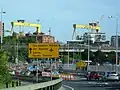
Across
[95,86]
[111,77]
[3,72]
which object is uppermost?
[3,72]

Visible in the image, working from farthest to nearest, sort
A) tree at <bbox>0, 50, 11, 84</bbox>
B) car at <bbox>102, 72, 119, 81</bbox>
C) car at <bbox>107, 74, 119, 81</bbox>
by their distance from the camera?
1. car at <bbox>102, 72, 119, 81</bbox>
2. car at <bbox>107, 74, 119, 81</bbox>
3. tree at <bbox>0, 50, 11, 84</bbox>

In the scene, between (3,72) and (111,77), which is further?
(111,77)

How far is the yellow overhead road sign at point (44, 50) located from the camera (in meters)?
33.5

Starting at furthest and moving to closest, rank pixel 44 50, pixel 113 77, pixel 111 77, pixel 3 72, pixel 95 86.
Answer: pixel 111 77 → pixel 113 77 → pixel 95 86 → pixel 3 72 → pixel 44 50

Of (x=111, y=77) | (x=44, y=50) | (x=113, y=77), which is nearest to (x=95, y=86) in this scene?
(x=44, y=50)

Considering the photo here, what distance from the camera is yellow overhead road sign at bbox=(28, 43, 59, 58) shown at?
1319 inches

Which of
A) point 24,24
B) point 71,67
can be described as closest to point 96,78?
point 71,67

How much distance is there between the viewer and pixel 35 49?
1334 inches

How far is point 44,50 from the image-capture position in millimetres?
33656

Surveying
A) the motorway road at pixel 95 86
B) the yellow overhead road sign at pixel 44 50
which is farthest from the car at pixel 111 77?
the yellow overhead road sign at pixel 44 50

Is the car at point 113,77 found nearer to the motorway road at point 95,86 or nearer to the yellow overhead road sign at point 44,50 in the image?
the motorway road at point 95,86

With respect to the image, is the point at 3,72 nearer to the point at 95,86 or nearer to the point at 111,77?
the point at 95,86

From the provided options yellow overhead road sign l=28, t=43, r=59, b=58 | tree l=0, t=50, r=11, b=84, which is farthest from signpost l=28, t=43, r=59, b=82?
tree l=0, t=50, r=11, b=84

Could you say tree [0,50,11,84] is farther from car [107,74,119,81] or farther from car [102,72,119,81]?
car [102,72,119,81]
